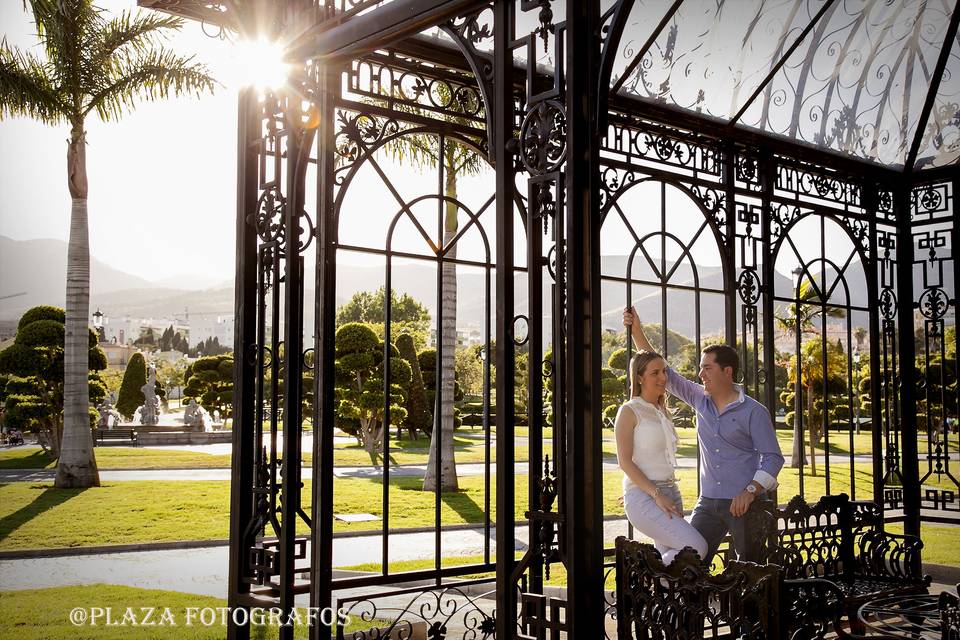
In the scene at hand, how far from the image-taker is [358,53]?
4383 mm

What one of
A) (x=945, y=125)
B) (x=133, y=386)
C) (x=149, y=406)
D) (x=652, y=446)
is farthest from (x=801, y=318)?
(x=133, y=386)

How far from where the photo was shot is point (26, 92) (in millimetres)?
15078

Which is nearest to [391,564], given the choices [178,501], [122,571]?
[122,571]

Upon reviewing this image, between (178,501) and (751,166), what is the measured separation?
14.1m

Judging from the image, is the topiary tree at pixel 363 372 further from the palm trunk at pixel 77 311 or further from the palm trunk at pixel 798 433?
the palm trunk at pixel 798 433

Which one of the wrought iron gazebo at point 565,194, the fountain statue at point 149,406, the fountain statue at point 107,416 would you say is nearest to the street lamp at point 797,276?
the wrought iron gazebo at point 565,194

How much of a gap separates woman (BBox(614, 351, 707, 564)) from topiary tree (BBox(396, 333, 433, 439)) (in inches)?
797

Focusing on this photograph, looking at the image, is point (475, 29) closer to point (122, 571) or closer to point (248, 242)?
point (248, 242)

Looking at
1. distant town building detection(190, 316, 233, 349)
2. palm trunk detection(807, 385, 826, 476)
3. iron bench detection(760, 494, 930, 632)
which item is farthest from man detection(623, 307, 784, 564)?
distant town building detection(190, 316, 233, 349)

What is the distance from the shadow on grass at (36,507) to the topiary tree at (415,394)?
403 inches

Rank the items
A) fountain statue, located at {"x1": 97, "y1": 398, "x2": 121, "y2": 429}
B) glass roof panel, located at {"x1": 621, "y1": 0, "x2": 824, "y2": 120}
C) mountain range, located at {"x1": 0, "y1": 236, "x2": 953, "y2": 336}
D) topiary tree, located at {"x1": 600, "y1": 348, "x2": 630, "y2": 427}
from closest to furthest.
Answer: glass roof panel, located at {"x1": 621, "y1": 0, "x2": 824, "y2": 120} < topiary tree, located at {"x1": 600, "y1": 348, "x2": 630, "y2": 427} < fountain statue, located at {"x1": 97, "y1": 398, "x2": 121, "y2": 429} < mountain range, located at {"x1": 0, "y1": 236, "x2": 953, "y2": 336}

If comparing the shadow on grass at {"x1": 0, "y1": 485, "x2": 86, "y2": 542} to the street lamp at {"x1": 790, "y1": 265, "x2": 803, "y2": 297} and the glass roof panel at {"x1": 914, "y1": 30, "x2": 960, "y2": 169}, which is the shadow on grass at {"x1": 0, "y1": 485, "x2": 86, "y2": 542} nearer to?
the street lamp at {"x1": 790, "y1": 265, "x2": 803, "y2": 297}

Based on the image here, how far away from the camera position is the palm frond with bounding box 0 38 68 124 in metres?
15.0

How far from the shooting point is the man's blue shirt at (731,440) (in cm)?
498
